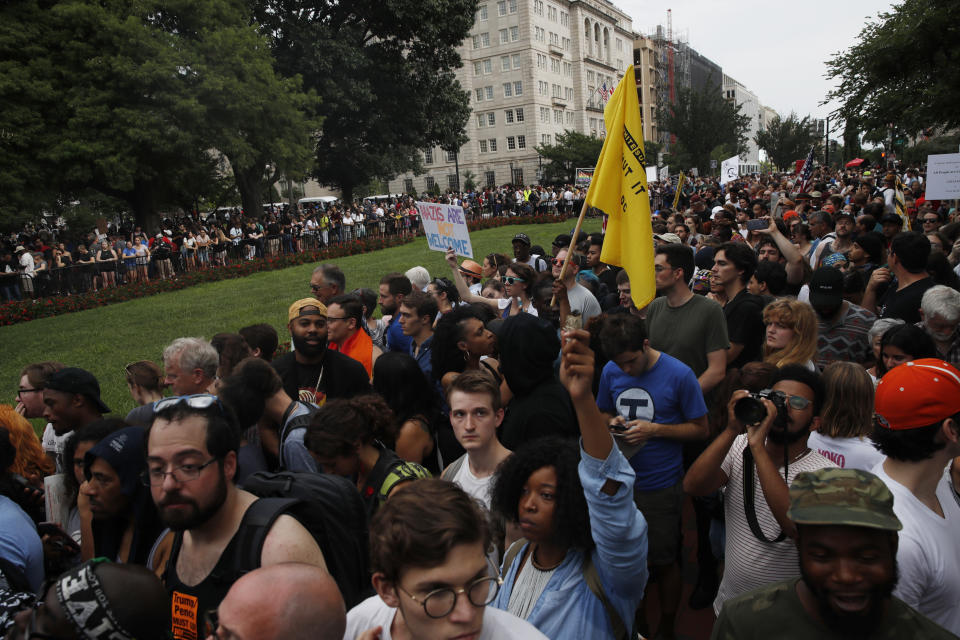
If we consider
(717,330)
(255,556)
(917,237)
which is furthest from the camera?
(917,237)

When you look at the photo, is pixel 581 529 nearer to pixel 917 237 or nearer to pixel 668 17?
pixel 917 237

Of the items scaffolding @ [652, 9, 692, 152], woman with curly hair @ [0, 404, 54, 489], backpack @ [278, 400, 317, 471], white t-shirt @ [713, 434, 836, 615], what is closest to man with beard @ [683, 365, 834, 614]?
white t-shirt @ [713, 434, 836, 615]

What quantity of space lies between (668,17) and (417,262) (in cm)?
11405

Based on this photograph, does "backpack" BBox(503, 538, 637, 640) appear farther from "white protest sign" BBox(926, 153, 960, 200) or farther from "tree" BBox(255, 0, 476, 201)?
"tree" BBox(255, 0, 476, 201)

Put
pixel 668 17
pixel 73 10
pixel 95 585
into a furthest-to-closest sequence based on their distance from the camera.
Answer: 1. pixel 668 17
2. pixel 73 10
3. pixel 95 585

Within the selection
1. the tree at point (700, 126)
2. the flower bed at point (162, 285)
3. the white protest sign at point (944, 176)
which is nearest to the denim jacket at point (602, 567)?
the white protest sign at point (944, 176)

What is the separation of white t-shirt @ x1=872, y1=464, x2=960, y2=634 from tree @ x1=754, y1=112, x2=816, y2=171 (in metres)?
69.6

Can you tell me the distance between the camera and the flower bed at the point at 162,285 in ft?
55.6

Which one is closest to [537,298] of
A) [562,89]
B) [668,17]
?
[562,89]

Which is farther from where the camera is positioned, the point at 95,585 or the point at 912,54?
the point at 912,54

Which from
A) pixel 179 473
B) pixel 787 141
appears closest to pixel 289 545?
pixel 179 473

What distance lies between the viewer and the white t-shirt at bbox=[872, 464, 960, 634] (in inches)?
84.6

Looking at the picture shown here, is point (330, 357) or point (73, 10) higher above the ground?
point (73, 10)

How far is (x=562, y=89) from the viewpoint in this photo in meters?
82.4
